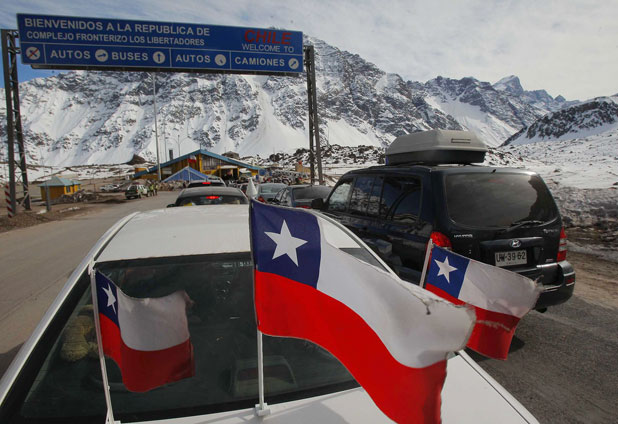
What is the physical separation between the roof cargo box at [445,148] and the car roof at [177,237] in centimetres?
408

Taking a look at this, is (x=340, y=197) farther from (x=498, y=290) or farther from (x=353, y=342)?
(x=353, y=342)

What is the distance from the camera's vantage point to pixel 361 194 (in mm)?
5445

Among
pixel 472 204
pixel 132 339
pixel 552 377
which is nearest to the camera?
pixel 132 339

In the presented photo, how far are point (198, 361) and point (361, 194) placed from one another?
3865mm

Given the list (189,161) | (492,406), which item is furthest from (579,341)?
(189,161)

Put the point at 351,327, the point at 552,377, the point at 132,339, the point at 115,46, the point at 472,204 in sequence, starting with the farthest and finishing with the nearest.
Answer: the point at 115,46 → the point at 472,204 → the point at 552,377 → the point at 132,339 → the point at 351,327

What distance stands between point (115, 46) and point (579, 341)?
17.1 meters

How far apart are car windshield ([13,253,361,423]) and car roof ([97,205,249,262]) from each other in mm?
66

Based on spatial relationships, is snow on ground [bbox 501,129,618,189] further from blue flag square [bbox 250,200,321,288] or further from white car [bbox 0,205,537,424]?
blue flag square [bbox 250,200,321,288]

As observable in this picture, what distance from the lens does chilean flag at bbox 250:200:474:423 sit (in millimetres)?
1266

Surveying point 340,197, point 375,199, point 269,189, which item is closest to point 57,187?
→ point 269,189

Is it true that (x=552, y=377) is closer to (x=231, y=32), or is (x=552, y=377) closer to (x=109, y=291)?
(x=109, y=291)

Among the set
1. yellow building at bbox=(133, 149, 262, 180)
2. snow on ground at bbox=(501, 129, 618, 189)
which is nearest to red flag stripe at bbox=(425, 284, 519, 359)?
snow on ground at bbox=(501, 129, 618, 189)

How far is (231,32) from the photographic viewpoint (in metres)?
16.2
